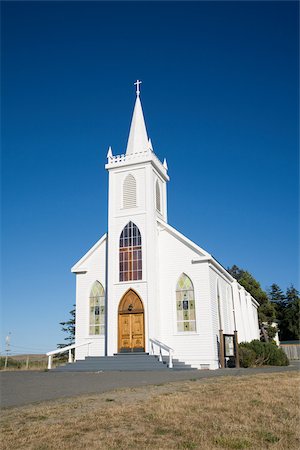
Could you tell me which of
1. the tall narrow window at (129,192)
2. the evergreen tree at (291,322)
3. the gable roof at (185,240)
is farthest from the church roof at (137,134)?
the evergreen tree at (291,322)

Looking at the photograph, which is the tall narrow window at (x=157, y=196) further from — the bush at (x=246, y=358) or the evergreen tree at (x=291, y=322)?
the evergreen tree at (x=291, y=322)

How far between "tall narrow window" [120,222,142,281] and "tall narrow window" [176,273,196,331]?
253cm

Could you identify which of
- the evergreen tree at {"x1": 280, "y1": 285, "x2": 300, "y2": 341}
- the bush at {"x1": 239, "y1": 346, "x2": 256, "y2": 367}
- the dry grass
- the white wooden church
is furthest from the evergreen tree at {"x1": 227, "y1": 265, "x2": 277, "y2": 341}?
the dry grass

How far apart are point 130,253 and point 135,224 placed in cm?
184

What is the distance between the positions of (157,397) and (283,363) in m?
19.4

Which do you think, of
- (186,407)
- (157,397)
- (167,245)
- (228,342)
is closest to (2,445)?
(186,407)

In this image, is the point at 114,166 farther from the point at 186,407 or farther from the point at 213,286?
the point at 186,407

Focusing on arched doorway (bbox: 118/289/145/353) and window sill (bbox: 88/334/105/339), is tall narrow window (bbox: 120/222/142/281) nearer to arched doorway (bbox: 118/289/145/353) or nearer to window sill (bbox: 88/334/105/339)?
arched doorway (bbox: 118/289/145/353)

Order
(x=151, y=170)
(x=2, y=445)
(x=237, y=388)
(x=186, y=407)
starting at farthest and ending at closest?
(x=151, y=170) < (x=237, y=388) < (x=186, y=407) < (x=2, y=445)

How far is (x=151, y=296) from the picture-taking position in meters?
25.6

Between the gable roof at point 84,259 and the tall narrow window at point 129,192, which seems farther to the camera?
the gable roof at point 84,259

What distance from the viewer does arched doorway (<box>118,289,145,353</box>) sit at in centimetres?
2536

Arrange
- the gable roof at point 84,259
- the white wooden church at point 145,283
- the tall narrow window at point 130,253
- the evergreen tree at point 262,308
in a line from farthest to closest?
the evergreen tree at point 262,308, the gable roof at point 84,259, the tall narrow window at point 130,253, the white wooden church at point 145,283

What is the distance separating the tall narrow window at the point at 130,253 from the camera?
87.6ft
